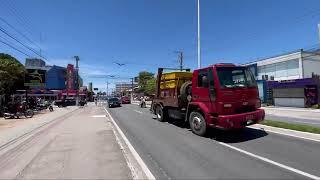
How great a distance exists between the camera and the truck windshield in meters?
13.4

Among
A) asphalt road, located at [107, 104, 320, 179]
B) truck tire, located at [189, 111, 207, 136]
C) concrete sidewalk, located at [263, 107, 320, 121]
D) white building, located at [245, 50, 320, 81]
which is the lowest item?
asphalt road, located at [107, 104, 320, 179]

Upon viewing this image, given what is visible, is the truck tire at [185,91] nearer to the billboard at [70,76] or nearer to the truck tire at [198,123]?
the truck tire at [198,123]

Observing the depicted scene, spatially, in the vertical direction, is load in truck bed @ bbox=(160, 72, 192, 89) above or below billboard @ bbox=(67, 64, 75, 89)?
below

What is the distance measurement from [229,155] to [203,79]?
4.51 metres

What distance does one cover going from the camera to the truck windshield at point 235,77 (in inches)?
529

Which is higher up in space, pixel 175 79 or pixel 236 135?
pixel 175 79

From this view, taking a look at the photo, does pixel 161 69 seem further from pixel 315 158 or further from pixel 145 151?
pixel 315 158

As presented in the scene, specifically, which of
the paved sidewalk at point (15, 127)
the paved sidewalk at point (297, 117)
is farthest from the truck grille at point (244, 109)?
the paved sidewalk at point (15, 127)

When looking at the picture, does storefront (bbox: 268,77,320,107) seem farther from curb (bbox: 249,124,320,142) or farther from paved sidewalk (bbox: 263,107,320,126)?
curb (bbox: 249,124,320,142)

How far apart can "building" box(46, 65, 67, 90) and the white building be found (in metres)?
81.3

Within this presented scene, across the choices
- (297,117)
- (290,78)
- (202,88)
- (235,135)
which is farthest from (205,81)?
(290,78)

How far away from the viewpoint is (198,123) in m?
14.6

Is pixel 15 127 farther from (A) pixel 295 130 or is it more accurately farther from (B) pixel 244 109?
(A) pixel 295 130

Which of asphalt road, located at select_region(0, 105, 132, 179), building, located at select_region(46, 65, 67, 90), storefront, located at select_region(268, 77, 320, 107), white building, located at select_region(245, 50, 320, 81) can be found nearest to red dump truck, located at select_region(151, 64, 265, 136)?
asphalt road, located at select_region(0, 105, 132, 179)
